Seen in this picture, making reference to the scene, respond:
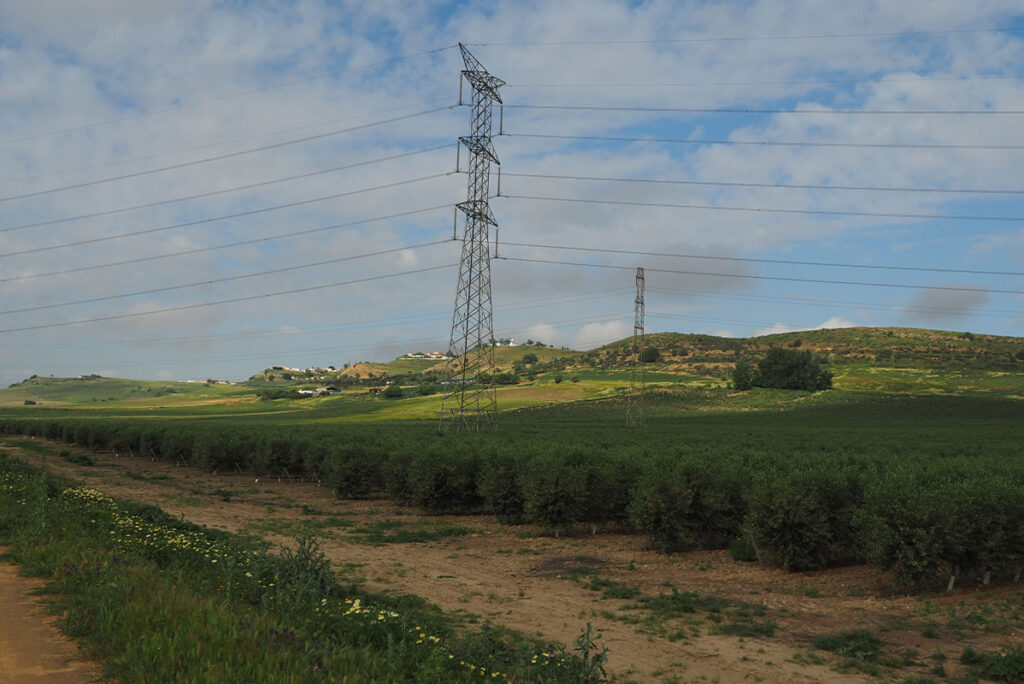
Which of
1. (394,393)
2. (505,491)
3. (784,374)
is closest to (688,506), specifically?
(505,491)

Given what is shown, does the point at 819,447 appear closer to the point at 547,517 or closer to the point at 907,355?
the point at 547,517

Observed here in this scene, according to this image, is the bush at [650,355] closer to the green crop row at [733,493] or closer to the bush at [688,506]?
the green crop row at [733,493]

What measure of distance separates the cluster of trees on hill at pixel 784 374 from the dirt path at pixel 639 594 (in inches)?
3867

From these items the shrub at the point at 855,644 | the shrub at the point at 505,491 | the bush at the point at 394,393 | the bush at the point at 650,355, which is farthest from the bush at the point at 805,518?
the bush at the point at 650,355

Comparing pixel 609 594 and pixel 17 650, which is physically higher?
pixel 17 650

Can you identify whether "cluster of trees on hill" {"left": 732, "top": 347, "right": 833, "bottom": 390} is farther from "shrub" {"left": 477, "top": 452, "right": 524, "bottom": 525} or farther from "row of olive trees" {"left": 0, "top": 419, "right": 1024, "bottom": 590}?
"shrub" {"left": 477, "top": 452, "right": 524, "bottom": 525}

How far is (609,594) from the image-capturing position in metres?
15.3

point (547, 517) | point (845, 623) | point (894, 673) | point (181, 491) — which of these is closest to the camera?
point (894, 673)

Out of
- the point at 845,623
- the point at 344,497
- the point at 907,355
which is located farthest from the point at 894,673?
the point at 907,355

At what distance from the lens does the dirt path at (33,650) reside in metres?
6.75

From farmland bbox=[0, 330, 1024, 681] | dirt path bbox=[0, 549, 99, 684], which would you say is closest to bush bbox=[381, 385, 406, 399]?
farmland bbox=[0, 330, 1024, 681]

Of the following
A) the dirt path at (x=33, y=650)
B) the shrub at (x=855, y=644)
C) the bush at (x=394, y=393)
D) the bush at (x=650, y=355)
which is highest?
the bush at (x=650, y=355)

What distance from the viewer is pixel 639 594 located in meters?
15.5

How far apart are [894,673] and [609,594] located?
6102mm
